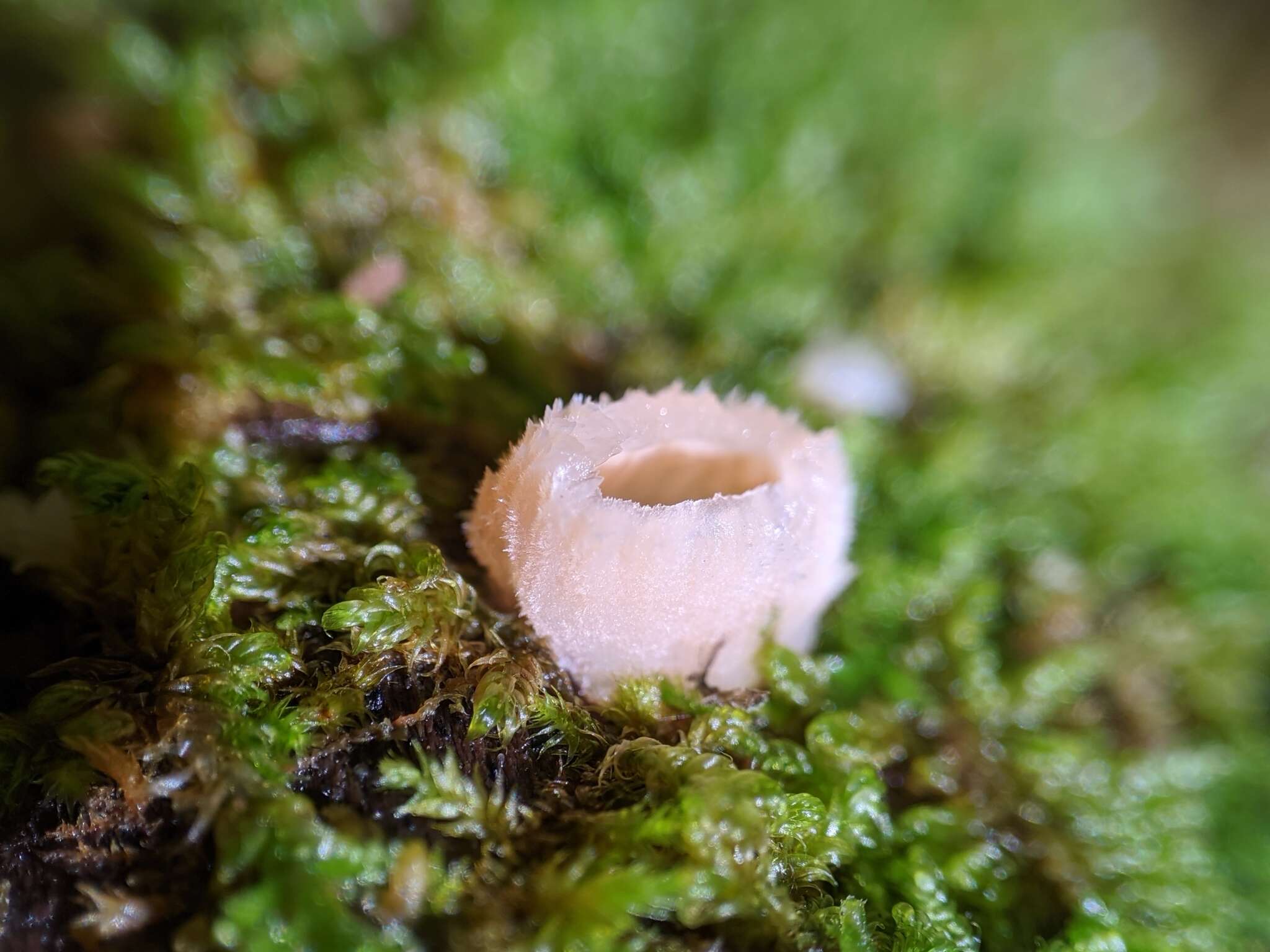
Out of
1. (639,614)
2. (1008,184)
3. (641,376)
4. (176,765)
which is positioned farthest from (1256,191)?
(176,765)

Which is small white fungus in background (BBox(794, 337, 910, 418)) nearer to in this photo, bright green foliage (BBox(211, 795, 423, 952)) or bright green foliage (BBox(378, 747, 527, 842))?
bright green foliage (BBox(378, 747, 527, 842))

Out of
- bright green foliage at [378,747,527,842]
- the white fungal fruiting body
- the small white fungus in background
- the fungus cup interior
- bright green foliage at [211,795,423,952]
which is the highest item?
the small white fungus in background

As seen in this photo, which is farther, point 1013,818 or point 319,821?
point 1013,818

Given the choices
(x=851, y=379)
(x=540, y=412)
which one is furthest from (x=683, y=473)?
(x=851, y=379)

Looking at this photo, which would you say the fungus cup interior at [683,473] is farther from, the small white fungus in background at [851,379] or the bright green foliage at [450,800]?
the small white fungus in background at [851,379]

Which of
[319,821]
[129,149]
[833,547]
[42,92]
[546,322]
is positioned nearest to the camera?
[319,821]

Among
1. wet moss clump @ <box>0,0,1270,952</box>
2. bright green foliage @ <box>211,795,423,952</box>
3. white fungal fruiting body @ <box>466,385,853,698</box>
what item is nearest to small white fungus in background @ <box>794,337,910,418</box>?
wet moss clump @ <box>0,0,1270,952</box>

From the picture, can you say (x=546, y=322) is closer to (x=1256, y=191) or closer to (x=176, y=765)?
(x=176, y=765)

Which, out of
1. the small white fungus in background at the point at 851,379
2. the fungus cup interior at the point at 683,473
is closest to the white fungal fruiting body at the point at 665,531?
the fungus cup interior at the point at 683,473
